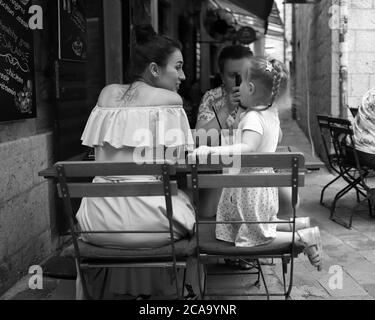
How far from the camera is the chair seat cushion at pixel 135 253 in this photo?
2662 millimetres

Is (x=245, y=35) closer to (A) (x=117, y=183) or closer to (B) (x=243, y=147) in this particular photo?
(B) (x=243, y=147)

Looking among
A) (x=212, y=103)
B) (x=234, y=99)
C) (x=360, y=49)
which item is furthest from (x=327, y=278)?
(x=360, y=49)

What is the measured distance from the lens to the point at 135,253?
2.67m

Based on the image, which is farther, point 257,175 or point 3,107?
point 3,107

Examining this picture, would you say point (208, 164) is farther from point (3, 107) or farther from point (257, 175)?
point (3, 107)

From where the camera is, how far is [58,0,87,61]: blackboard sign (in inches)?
167

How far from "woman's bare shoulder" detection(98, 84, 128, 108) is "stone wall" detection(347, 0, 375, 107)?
5.67m

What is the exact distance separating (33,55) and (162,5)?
7.43 metres

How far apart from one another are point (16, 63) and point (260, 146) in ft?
5.34

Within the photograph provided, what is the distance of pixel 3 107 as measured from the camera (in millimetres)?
3338

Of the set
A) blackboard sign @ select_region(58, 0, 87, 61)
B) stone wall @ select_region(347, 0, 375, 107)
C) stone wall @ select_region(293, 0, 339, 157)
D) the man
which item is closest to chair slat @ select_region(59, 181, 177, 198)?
the man

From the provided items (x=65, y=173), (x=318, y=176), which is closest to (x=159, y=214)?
(x=65, y=173)

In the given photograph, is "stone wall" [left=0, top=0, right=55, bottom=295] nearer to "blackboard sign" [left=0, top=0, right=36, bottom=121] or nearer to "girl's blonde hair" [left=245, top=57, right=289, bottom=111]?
"blackboard sign" [left=0, top=0, right=36, bottom=121]
